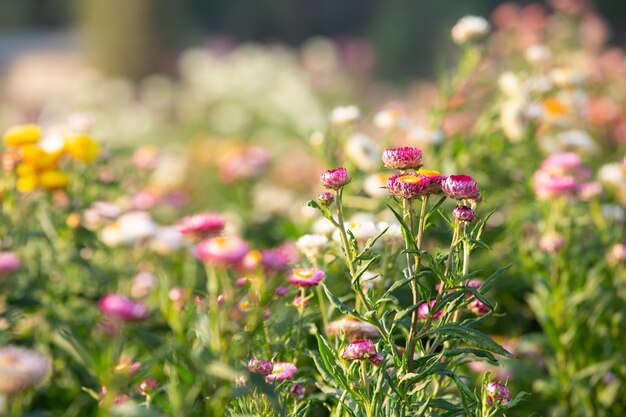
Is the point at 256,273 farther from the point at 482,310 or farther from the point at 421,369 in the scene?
the point at 482,310

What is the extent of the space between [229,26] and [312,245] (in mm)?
16651

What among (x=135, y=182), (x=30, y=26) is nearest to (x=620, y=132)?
(x=135, y=182)

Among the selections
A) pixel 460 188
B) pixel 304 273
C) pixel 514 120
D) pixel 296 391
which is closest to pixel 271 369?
pixel 296 391

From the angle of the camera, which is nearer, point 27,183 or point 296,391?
point 296,391

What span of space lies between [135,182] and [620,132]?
8.28 ft

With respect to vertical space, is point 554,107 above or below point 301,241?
below

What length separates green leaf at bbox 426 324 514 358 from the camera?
1.54 m

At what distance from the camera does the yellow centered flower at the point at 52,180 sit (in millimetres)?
2605

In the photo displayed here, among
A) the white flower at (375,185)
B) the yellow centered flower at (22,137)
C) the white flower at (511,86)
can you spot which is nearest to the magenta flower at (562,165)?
the white flower at (511,86)

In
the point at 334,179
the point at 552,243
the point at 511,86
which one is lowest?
the point at 552,243

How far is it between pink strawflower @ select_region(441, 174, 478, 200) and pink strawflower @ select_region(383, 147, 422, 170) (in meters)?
0.11

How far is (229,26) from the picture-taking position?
59.1 ft

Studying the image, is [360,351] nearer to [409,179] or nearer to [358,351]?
[358,351]

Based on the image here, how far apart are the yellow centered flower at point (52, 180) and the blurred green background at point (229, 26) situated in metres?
6.79
